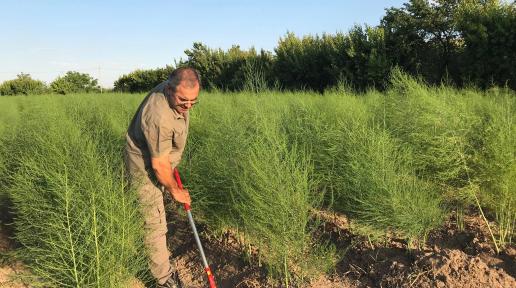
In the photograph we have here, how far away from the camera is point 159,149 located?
3.30 metres

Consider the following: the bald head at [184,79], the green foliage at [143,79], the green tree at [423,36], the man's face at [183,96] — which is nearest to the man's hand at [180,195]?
the man's face at [183,96]

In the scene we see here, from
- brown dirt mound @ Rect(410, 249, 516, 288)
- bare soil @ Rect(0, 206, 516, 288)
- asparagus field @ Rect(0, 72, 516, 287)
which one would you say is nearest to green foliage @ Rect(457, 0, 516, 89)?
asparagus field @ Rect(0, 72, 516, 287)

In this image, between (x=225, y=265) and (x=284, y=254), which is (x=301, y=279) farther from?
(x=225, y=265)

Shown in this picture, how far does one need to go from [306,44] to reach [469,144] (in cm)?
1433

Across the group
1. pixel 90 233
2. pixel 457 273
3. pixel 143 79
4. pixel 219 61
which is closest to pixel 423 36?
pixel 219 61

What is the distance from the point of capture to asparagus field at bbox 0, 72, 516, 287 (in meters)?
3.21

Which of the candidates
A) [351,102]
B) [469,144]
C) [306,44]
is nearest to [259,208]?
[469,144]

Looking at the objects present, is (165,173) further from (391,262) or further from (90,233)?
(391,262)

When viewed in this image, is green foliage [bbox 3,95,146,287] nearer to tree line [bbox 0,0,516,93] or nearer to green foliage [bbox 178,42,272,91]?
tree line [bbox 0,0,516,93]

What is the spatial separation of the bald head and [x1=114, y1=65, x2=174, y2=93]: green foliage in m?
24.2

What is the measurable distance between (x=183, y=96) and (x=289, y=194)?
1.03 meters

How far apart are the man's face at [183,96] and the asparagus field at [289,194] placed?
593 millimetres

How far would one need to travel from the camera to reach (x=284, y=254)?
3.38m

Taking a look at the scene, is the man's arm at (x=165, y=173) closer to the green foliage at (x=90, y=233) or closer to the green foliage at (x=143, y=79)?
the green foliage at (x=90, y=233)
